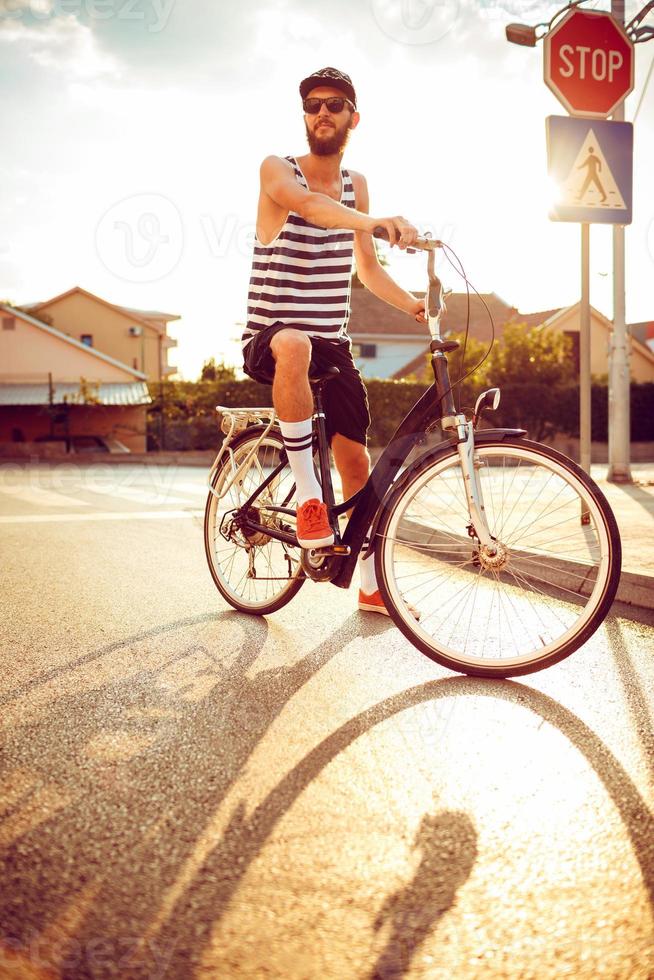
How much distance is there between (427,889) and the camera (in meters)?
1.87

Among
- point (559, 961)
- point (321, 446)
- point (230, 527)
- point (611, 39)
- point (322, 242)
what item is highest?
point (611, 39)

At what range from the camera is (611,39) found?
24.3 feet

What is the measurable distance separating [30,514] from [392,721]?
751 cm

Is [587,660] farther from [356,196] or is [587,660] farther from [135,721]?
[356,196]

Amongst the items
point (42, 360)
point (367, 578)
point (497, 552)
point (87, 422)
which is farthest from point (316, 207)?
point (42, 360)

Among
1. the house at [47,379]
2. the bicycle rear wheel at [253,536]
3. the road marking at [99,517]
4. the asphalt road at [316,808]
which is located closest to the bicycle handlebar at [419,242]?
the bicycle rear wheel at [253,536]

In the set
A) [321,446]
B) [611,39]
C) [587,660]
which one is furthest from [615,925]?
[611,39]

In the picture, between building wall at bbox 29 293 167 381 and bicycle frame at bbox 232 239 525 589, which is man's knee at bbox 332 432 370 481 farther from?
building wall at bbox 29 293 167 381

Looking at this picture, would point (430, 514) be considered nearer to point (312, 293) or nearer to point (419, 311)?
point (419, 311)

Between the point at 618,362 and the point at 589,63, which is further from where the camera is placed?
the point at 618,362

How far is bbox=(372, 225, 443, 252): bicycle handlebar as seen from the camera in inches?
126

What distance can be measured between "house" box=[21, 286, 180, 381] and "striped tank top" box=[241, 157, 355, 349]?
5808 cm

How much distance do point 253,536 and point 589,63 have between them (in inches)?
196

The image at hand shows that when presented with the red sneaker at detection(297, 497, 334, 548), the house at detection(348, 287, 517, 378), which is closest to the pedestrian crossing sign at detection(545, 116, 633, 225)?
the red sneaker at detection(297, 497, 334, 548)
